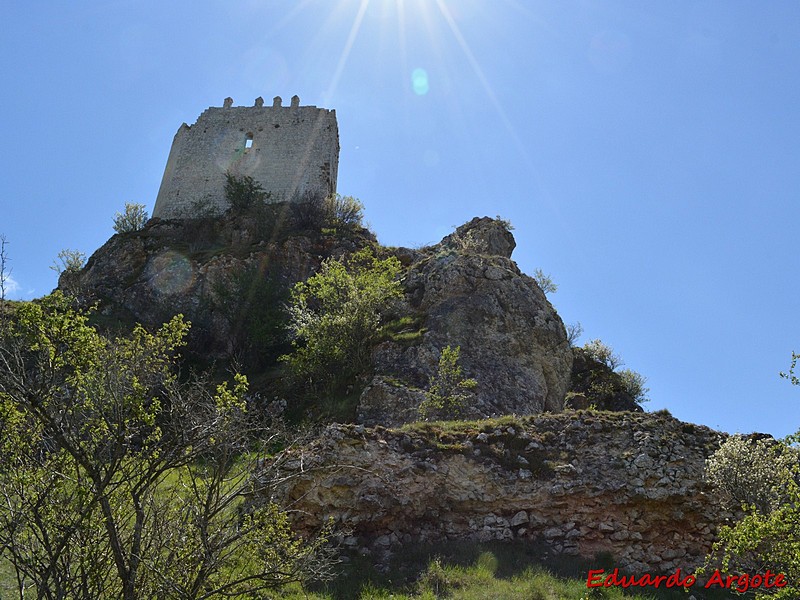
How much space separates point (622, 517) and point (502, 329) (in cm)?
1109

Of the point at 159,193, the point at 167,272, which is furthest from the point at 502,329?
the point at 159,193

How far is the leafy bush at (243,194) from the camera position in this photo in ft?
109

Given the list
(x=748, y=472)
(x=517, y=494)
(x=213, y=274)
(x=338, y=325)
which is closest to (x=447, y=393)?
(x=338, y=325)

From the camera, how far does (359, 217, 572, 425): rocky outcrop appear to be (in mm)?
19766

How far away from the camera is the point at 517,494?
1229cm

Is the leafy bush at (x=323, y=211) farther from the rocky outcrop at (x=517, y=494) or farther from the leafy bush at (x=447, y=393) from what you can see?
the rocky outcrop at (x=517, y=494)

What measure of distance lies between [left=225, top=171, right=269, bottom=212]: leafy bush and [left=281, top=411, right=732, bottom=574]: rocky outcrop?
22.8 meters

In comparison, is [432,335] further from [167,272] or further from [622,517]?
[167,272]

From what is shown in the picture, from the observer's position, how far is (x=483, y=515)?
1220 centimetres

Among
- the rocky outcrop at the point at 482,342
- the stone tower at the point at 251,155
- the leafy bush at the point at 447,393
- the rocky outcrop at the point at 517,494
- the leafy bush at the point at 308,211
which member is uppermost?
the stone tower at the point at 251,155

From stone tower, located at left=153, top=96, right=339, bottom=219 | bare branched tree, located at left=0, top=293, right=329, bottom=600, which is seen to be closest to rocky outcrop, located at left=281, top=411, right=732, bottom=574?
bare branched tree, located at left=0, top=293, right=329, bottom=600

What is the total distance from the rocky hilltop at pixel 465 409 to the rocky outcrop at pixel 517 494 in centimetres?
3

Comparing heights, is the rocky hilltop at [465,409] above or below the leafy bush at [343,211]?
below

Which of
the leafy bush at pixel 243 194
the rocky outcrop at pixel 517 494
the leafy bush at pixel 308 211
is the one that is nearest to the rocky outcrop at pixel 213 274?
the leafy bush at pixel 308 211
